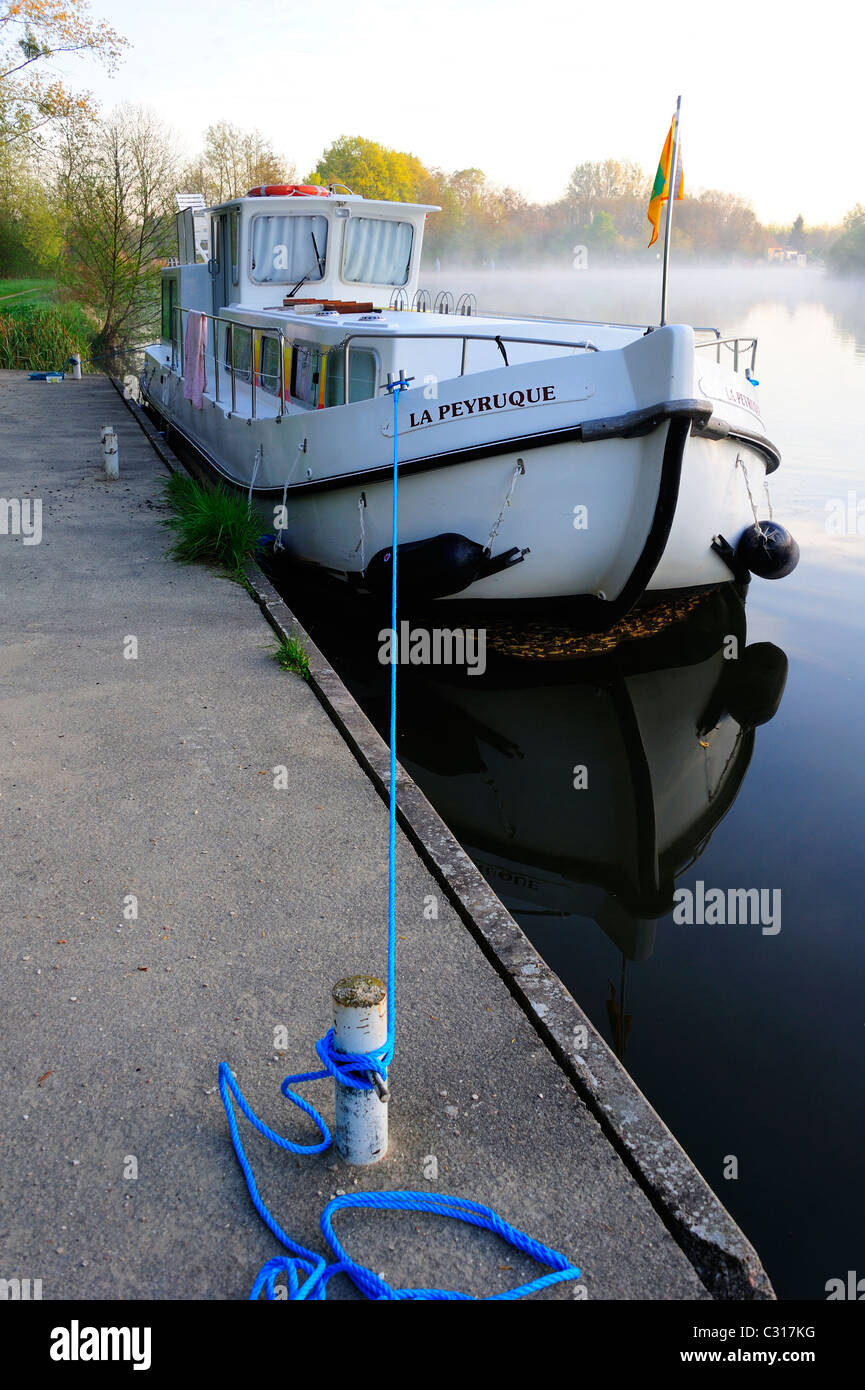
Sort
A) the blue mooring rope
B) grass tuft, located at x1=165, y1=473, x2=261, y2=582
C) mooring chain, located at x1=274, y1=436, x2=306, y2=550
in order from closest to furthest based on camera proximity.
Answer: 1. the blue mooring rope
2. grass tuft, located at x1=165, y1=473, x2=261, y2=582
3. mooring chain, located at x1=274, y1=436, x2=306, y2=550

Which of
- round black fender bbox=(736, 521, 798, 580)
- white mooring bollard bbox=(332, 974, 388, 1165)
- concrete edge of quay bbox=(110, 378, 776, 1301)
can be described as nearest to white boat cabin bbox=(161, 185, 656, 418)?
round black fender bbox=(736, 521, 798, 580)

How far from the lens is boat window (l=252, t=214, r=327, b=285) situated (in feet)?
36.7

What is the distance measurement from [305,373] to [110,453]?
2809 millimetres

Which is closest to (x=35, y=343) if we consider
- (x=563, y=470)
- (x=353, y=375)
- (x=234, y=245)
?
(x=234, y=245)

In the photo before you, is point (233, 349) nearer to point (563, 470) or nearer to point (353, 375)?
point (353, 375)

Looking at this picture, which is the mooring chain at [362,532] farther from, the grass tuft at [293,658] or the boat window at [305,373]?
the grass tuft at [293,658]

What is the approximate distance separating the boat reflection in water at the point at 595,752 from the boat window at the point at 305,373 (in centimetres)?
254

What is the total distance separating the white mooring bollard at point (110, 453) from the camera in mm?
10766

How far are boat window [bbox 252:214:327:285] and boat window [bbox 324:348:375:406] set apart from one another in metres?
3.62

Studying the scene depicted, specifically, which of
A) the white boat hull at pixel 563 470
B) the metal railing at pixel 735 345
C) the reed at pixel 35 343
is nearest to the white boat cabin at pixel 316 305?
the white boat hull at pixel 563 470

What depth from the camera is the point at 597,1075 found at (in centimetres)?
297

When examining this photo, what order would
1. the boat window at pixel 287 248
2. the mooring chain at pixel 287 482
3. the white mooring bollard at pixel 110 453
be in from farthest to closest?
the boat window at pixel 287 248
the white mooring bollard at pixel 110 453
the mooring chain at pixel 287 482

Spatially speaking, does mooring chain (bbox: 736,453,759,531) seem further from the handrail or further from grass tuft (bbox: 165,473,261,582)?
grass tuft (bbox: 165,473,261,582)

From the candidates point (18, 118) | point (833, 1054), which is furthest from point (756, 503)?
point (18, 118)
